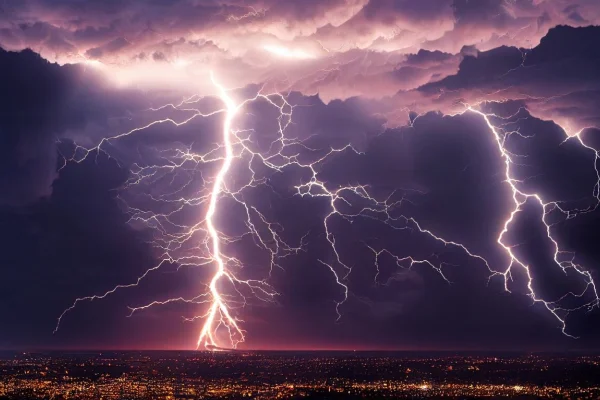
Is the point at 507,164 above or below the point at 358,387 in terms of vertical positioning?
above

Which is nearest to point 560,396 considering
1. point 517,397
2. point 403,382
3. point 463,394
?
point 517,397

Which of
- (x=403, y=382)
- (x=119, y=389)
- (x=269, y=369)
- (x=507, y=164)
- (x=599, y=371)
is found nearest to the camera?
(x=507, y=164)

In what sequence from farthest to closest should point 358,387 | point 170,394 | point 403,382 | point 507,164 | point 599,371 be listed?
point 599,371 → point 403,382 → point 358,387 → point 170,394 → point 507,164

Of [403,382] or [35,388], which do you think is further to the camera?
[403,382]

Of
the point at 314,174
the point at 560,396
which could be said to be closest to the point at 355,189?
the point at 314,174

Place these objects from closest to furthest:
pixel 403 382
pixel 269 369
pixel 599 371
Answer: pixel 403 382, pixel 599 371, pixel 269 369

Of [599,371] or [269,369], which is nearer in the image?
[599,371]

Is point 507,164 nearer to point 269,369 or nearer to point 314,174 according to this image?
point 314,174

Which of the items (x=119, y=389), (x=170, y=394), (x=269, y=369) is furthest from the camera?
(x=269, y=369)

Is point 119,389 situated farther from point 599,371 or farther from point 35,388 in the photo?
point 599,371
